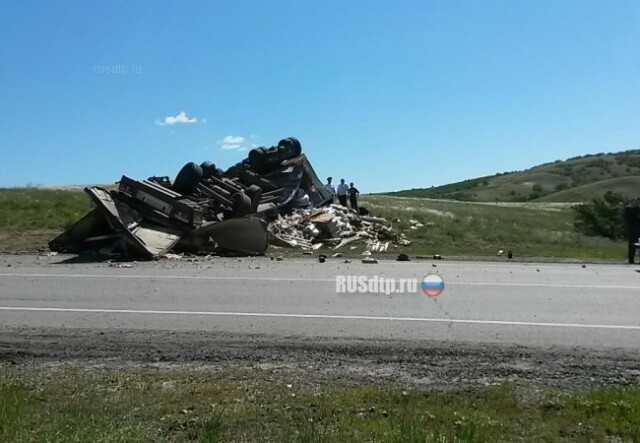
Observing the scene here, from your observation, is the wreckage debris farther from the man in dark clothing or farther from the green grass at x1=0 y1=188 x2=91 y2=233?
the man in dark clothing

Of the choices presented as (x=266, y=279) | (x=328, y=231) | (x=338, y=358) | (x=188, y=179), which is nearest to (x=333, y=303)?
(x=266, y=279)

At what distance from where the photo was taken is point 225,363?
6.58m

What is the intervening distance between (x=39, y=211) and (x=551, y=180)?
112 meters

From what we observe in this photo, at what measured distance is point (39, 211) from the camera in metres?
26.9

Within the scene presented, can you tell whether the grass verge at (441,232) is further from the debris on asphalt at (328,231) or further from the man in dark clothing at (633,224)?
the man in dark clothing at (633,224)

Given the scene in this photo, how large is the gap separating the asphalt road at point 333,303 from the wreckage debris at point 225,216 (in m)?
2.97

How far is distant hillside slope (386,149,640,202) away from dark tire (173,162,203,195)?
7381cm

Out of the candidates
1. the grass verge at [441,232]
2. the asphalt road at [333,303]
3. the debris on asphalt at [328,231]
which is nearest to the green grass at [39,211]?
the grass verge at [441,232]

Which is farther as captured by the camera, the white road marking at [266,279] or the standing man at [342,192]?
the standing man at [342,192]

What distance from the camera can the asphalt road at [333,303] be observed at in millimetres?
8266

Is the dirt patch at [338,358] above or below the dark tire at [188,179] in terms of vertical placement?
below

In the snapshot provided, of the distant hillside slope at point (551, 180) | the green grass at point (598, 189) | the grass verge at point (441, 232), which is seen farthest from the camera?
the distant hillside slope at point (551, 180)

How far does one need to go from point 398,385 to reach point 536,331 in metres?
3.03

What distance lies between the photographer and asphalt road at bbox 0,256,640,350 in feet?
27.1
